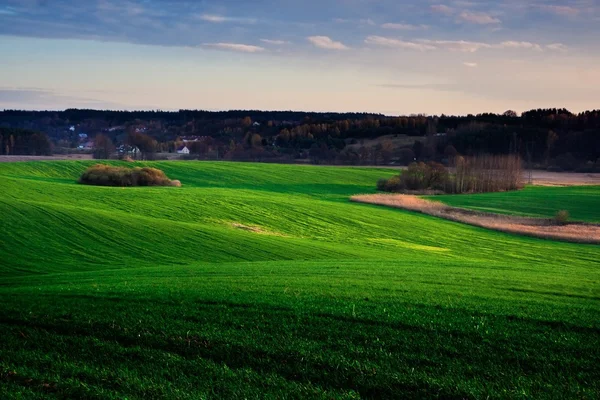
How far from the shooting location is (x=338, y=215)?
183 ft

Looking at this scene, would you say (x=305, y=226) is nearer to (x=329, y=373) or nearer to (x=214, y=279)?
(x=214, y=279)

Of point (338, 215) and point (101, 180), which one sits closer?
point (338, 215)

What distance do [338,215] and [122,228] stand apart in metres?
23.4

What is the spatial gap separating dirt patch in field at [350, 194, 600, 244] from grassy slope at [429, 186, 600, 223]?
15.7 feet

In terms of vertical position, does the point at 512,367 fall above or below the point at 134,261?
above

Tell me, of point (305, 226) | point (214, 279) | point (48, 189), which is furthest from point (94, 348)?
point (48, 189)

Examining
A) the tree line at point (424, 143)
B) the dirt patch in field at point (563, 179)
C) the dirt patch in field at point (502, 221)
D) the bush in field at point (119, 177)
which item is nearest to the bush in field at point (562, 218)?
the dirt patch in field at point (502, 221)

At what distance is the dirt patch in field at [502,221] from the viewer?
51.1m

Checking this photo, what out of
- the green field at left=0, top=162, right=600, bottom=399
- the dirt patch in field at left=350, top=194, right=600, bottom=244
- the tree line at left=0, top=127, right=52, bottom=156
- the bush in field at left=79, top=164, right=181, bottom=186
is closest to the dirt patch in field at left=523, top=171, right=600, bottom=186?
the dirt patch in field at left=350, top=194, right=600, bottom=244

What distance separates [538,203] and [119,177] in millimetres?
55001

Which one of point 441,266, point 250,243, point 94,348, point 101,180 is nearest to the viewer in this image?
point 94,348

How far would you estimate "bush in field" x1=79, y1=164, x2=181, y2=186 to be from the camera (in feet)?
249

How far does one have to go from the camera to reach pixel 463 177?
97000 mm

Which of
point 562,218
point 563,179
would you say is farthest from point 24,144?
point 562,218
